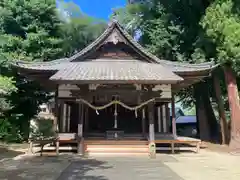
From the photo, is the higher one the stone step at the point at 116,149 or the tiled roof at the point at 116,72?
the tiled roof at the point at 116,72

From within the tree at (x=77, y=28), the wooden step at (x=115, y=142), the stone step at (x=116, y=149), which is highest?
the tree at (x=77, y=28)

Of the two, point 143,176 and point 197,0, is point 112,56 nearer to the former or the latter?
point 197,0

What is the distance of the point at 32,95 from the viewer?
1955 centimetres

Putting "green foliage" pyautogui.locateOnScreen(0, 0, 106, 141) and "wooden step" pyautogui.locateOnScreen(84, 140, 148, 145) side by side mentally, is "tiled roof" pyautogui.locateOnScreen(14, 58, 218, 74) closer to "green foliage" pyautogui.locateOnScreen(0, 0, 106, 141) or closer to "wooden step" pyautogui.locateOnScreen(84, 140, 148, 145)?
"green foliage" pyautogui.locateOnScreen(0, 0, 106, 141)

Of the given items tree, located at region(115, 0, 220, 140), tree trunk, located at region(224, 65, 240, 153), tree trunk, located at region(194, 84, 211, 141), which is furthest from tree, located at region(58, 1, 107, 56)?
tree trunk, located at region(224, 65, 240, 153)

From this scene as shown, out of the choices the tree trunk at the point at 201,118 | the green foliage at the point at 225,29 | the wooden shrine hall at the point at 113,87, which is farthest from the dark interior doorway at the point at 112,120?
the tree trunk at the point at 201,118

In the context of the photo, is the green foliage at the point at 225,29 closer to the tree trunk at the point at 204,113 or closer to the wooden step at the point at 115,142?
the wooden step at the point at 115,142

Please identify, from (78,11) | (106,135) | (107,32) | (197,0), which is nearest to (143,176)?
(106,135)

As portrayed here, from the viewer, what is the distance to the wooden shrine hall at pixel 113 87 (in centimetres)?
1328

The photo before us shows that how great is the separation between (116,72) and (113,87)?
2.46ft

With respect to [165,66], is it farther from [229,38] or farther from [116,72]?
[229,38]

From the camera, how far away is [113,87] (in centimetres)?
1411

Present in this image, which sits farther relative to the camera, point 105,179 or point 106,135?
point 106,135

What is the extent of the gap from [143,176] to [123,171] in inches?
39.1
